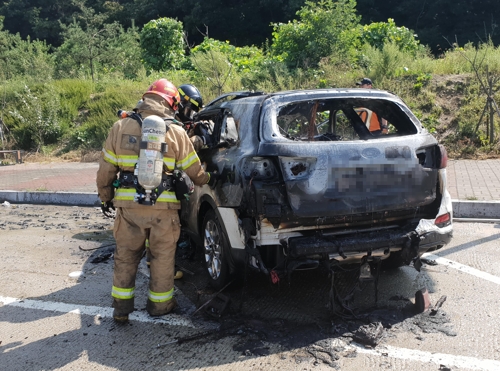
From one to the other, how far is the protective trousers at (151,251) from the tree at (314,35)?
45.1ft

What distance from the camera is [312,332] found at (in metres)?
3.76

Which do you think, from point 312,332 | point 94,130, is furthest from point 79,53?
point 312,332

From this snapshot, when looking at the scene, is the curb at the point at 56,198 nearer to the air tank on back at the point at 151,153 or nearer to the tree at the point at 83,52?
the air tank on back at the point at 151,153

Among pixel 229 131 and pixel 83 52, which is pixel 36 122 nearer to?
pixel 83 52

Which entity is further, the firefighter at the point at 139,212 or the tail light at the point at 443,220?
the tail light at the point at 443,220

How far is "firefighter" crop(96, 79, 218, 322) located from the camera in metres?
4.12

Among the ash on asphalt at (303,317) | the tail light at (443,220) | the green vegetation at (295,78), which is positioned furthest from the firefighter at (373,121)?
the green vegetation at (295,78)

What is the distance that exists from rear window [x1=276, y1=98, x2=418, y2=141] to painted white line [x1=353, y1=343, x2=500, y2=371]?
6.05 feet

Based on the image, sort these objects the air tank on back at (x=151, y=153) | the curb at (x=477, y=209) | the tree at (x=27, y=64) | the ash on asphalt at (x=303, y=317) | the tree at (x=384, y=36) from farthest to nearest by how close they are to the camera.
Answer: the tree at (x=27, y=64) → the tree at (x=384, y=36) → the curb at (x=477, y=209) → the air tank on back at (x=151, y=153) → the ash on asphalt at (x=303, y=317)

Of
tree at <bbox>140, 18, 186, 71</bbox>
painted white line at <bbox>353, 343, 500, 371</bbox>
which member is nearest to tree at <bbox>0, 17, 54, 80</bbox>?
tree at <bbox>140, 18, 186, 71</bbox>

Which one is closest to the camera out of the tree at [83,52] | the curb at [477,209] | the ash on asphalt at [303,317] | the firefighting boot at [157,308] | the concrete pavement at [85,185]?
the ash on asphalt at [303,317]

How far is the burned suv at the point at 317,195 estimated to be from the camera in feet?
12.5

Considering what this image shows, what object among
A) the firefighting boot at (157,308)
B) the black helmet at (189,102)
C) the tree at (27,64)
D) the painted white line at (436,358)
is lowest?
the firefighting boot at (157,308)

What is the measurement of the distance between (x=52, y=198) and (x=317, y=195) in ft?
25.2
